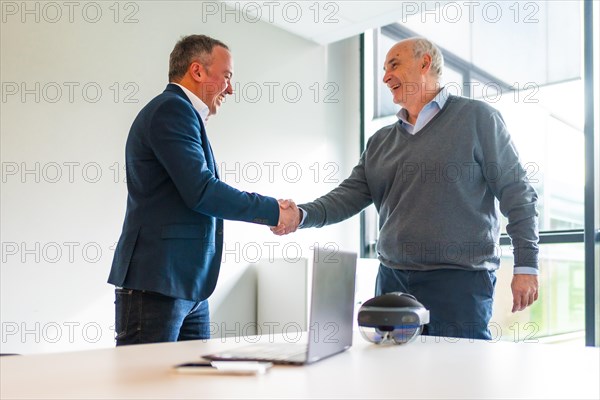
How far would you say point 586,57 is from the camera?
3.54 meters

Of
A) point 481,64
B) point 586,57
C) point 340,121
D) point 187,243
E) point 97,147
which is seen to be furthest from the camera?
point 340,121

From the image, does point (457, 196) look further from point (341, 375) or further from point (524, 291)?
point (341, 375)

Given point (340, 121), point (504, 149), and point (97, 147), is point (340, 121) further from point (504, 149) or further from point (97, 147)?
point (504, 149)

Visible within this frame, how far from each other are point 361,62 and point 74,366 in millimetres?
3995

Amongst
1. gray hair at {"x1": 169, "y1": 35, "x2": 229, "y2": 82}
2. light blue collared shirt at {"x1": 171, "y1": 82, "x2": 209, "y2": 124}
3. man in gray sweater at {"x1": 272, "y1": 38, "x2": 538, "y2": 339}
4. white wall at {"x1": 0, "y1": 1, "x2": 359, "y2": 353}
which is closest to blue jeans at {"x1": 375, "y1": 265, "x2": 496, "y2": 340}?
man in gray sweater at {"x1": 272, "y1": 38, "x2": 538, "y2": 339}

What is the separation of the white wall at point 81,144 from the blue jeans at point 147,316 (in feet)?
4.47

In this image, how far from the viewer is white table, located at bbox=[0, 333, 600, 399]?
941mm

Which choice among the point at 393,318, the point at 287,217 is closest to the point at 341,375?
the point at 393,318

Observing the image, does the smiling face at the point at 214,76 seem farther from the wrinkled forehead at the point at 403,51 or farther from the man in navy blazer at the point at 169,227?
the wrinkled forehead at the point at 403,51

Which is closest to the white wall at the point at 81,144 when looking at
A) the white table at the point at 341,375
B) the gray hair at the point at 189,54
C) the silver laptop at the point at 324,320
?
the gray hair at the point at 189,54

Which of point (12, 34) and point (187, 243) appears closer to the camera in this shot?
point (187, 243)

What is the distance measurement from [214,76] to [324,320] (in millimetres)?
1274

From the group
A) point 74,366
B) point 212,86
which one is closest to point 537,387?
point 74,366

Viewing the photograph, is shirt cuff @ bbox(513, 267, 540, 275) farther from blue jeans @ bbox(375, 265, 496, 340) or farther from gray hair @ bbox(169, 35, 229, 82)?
gray hair @ bbox(169, 35, 229, 82)
